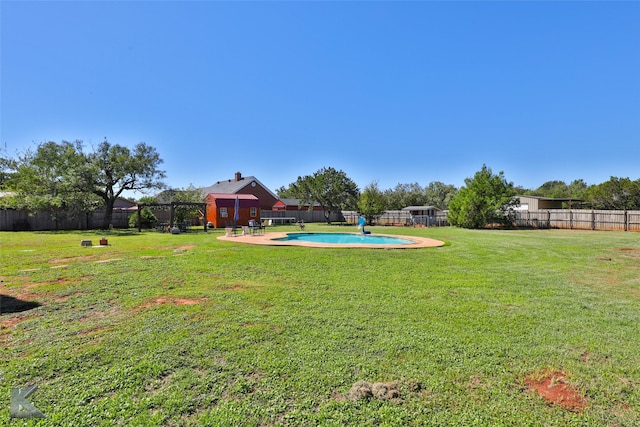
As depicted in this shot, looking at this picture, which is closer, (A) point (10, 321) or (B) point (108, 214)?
(A) point (10, 321)

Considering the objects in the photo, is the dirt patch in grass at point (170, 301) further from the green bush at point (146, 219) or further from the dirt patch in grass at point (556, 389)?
the green bush at point (146, 219)

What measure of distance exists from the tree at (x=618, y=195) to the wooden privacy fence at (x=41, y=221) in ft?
175

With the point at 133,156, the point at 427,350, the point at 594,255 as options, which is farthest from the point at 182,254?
the point at 133,156

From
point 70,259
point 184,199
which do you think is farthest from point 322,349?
point 184,199

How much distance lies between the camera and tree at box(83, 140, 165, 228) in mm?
23188

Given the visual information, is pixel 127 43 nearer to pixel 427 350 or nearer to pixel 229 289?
pixel 229 289

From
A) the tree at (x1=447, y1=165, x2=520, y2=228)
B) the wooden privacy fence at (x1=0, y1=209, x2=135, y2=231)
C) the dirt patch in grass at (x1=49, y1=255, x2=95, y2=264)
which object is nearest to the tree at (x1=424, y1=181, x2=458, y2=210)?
the tree at (x1=447, y1=165, x2=520, y2=228)

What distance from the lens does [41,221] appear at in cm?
2316

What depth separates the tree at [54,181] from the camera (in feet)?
70.4

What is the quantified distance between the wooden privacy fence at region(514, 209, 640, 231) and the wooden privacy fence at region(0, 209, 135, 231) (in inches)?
1464

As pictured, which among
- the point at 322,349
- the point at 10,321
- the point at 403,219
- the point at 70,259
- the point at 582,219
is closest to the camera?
the point at 322,349

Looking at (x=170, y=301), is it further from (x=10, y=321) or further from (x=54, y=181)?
(x=54, y=181)

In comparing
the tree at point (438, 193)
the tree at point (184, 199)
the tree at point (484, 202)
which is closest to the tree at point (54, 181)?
the tree at point (184, 199)

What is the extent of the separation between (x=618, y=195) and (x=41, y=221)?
5735 cm
